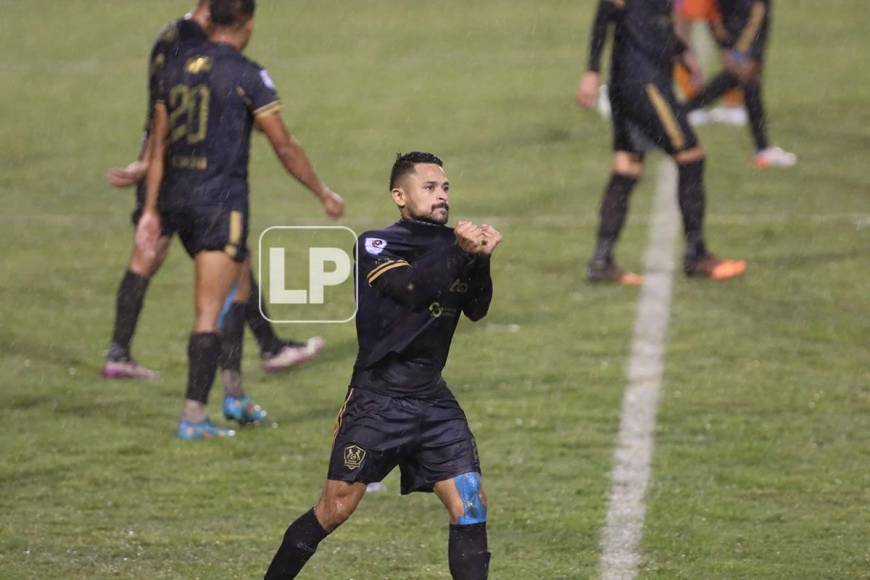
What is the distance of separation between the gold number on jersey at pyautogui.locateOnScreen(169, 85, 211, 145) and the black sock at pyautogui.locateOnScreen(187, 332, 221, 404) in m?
0.93

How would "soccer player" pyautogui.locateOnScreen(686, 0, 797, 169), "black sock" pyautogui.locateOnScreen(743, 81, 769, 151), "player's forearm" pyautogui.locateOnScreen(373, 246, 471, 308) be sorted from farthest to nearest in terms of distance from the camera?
"black sock" pyautogui.locateOnScreen(743, 81, 769, 151) → "soccer player" pyautogui.locateOnScreen(686, 0, 797, 169) → "player's forearm" pyautogui.locateOnScreen(373, 246, 471, 308)

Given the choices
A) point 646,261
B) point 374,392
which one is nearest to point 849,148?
point 646,261

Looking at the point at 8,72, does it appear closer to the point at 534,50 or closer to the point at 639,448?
the point at 534,50

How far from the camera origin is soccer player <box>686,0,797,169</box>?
14.5 metres

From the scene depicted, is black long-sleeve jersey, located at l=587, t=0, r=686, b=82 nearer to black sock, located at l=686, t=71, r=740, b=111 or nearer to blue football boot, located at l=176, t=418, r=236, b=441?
black sock, located at l=686, t=71, r=740, b=111

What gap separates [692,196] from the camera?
1127cm

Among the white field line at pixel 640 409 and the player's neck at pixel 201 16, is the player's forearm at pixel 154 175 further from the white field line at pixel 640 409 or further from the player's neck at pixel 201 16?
the white field line at pixel 640 409

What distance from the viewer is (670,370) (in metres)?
9.51

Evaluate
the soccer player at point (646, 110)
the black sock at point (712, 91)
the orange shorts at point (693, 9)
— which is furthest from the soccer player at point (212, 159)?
the orange shorts at point (693, 9)

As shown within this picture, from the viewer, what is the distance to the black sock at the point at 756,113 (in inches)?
583

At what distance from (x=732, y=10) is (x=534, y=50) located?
5.10 meters

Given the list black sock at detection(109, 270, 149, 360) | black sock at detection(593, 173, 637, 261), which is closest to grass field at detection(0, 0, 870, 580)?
black sock at detection(109, 270, 149, 360)

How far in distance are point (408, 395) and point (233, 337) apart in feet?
10.4

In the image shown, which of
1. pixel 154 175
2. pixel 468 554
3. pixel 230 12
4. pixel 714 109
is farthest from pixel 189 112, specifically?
pixel 714 109
